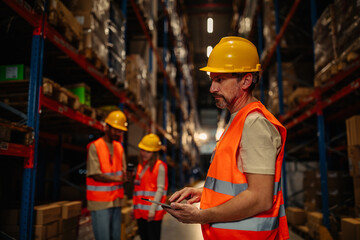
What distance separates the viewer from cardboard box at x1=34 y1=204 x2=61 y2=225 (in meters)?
3.33

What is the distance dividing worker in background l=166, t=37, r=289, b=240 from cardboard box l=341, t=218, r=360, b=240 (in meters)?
3.16

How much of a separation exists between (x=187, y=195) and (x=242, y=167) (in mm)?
425

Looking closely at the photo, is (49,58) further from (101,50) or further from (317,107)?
(317,107)

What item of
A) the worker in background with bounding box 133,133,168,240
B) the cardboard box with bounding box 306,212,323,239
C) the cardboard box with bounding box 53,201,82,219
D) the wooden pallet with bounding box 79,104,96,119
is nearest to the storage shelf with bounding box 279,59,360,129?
the cardboard box with bounding box 306,212,323,239

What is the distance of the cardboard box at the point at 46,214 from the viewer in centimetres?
333

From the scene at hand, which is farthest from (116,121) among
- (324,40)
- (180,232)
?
(324,40)

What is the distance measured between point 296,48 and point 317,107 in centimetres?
261

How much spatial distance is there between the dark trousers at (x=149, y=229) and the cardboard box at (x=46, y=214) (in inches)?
40.9

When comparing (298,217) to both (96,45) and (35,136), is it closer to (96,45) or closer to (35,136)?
(96,45)

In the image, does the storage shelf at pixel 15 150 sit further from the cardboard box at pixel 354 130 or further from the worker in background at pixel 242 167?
the cardboard box at pixel 354 130

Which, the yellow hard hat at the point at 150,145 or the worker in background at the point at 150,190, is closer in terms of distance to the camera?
the worker in background at the point at 150,190

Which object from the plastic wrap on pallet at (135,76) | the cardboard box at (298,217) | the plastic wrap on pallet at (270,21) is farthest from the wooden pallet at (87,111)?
the plastic wrap on pallet at (270,21)

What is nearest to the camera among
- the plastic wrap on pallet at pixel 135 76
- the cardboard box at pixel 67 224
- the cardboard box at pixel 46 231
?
the cardboard box at pixel 46 231

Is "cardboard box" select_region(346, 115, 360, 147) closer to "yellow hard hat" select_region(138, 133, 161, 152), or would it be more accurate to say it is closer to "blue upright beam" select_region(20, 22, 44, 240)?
"yellow hard hat" select_region(138, 133, 161, 152)
